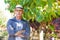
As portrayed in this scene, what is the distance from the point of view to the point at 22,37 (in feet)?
4.28

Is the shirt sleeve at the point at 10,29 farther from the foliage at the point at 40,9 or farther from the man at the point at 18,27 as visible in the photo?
the foliage at the point at 40,9

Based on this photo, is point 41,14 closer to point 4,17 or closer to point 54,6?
point 54,6

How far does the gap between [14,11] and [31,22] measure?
0.14 meters

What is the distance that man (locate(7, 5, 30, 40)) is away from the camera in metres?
1.29

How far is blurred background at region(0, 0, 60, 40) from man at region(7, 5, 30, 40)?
3cm

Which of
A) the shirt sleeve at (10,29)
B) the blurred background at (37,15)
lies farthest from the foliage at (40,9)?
the shirt sleeve at (10,29)

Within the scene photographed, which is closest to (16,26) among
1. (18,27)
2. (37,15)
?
(18,27)

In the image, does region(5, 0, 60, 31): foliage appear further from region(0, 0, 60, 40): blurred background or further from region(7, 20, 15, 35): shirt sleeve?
region(7, 20, 15, 35): shirt sleeve

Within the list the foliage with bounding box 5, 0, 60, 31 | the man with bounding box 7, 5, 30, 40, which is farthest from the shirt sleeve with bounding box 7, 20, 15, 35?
the foliage with bounding box 5, 0, 60, 31

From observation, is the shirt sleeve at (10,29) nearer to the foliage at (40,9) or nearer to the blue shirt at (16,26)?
the blue shirt at (16,26)

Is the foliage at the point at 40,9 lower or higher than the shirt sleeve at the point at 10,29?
higher

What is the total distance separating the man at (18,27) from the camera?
1.29m

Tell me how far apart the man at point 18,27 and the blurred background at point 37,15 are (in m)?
0.03

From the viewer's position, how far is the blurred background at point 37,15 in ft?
3.99
